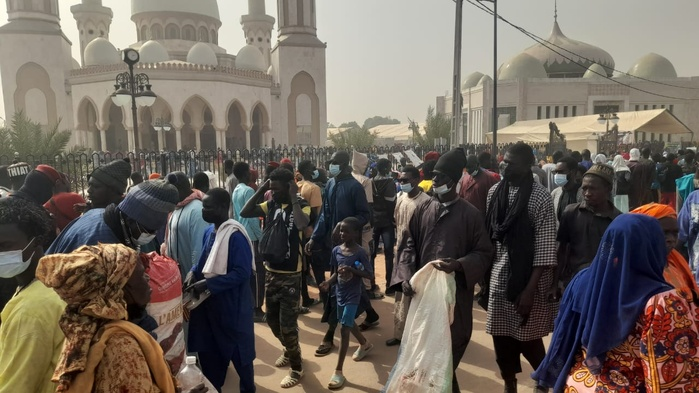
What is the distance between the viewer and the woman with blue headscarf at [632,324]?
1636 mm

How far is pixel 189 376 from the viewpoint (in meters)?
1.94

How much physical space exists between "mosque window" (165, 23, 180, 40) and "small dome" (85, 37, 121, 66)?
656cm

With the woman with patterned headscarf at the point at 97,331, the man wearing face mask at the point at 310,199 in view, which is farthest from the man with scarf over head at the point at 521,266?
the man wearing face mask at the point at 310,199

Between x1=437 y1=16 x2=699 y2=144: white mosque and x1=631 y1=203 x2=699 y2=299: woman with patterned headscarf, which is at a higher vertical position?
x1=437 y1=16 x2=699 y2=144: white mosque

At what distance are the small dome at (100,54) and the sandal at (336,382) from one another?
33123mm

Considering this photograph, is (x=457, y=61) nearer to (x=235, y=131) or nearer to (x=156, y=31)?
(x=235, y=131)

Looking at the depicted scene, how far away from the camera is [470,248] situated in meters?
3.04

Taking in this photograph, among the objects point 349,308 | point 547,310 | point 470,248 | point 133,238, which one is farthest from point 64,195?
point 547,310

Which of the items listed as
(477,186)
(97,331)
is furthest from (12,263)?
(477,186)

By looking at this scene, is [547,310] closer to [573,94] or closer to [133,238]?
[133,238]

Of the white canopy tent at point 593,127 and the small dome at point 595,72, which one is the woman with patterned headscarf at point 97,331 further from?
the small dome at point 595,72

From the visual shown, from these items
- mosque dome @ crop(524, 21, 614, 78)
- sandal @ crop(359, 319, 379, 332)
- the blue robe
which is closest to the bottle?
the blue robe

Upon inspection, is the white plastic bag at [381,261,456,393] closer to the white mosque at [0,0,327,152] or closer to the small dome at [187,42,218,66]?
the white mosque at [0,0,327,152]

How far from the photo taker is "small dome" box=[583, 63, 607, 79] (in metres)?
37.8
